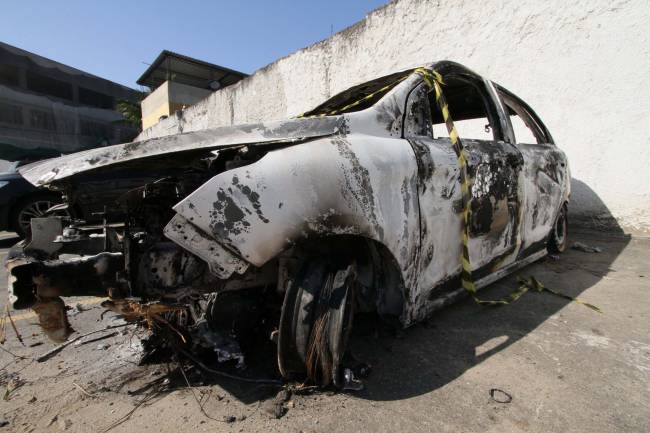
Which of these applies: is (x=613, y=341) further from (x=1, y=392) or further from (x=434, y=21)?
(x=434, y=21)

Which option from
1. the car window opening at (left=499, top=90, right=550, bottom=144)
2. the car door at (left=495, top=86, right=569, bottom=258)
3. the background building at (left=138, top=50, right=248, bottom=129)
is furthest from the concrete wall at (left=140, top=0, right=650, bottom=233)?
the background building at (left=138, top=50, right=248, bottom=129)

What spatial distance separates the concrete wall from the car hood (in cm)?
461

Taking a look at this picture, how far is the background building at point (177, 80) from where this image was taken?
15.5m

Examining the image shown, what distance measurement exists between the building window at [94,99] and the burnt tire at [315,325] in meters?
32.0

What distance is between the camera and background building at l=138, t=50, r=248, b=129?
15461mm

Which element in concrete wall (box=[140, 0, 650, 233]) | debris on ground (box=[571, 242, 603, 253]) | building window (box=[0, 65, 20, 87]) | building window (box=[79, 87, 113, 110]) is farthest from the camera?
building window (box=[79, 87, 113, 110])

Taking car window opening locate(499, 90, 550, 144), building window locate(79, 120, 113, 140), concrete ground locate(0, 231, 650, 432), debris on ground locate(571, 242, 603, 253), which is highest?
building window locate(79, 120, 113, 140)

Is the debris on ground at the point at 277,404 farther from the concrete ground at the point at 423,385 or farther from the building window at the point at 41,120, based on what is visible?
the building window at the point at 41,120

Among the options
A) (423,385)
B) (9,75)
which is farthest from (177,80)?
(423,385)

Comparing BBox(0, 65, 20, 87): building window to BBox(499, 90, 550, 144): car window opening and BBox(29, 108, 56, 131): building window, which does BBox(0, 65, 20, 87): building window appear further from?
BBox(499, 90, 550, 144): car window opening

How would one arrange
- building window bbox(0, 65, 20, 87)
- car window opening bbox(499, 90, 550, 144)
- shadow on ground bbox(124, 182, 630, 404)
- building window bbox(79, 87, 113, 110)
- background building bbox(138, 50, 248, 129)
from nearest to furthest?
shadow on ground bbox(124, 182, 630, 404)
car window opening bbox(499, 90, 550, 144)
background building bbox(138, 50, 248, 129)
building window bbox(0, 65, 20, 87)
building window bbox(79, 87, 113, 110)

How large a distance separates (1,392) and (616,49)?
21.1ft

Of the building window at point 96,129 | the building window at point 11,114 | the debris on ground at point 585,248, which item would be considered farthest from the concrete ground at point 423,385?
the building window at point 96,129

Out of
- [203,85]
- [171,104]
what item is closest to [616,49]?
[171,104]
